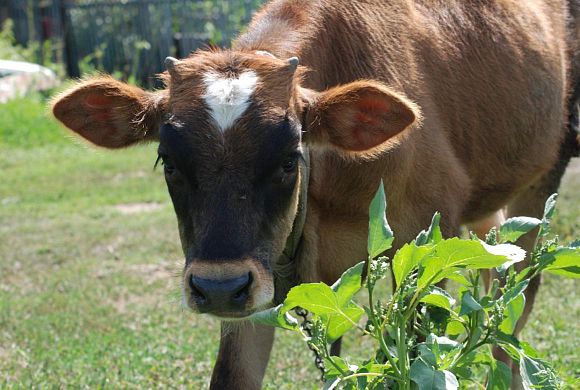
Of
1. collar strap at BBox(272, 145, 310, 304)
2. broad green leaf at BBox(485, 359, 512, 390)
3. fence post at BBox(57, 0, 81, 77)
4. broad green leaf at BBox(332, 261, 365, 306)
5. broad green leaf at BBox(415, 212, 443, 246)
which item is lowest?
fence post at BBox(57, 0, 81, 77)

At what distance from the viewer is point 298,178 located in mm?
4211

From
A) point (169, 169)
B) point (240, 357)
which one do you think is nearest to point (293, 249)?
point (240, 357)

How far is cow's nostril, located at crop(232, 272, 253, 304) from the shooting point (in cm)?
368

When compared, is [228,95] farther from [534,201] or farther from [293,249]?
[534,201]

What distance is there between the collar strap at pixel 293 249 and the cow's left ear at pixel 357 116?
0.42 feet

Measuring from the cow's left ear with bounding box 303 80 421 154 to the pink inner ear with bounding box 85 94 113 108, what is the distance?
0.90 m

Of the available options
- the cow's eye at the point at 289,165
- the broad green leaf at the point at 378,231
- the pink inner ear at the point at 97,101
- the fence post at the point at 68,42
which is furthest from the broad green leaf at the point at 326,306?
the fence post at the point at 68,42

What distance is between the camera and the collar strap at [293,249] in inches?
174

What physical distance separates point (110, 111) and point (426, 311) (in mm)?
1808

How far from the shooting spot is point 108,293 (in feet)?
27.8

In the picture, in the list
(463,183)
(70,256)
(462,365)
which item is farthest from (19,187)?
(462,365)

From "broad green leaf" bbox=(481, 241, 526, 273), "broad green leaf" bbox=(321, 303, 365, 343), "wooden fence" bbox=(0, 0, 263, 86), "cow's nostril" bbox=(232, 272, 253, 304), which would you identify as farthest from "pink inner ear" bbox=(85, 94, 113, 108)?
"wooden fence" bbox=(0, 0, 263, 86)

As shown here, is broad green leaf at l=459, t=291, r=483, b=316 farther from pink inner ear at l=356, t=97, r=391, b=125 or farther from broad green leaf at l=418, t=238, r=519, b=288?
pink inner ear at l=356, t=97, r=391, b=125

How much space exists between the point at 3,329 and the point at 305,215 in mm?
3637
